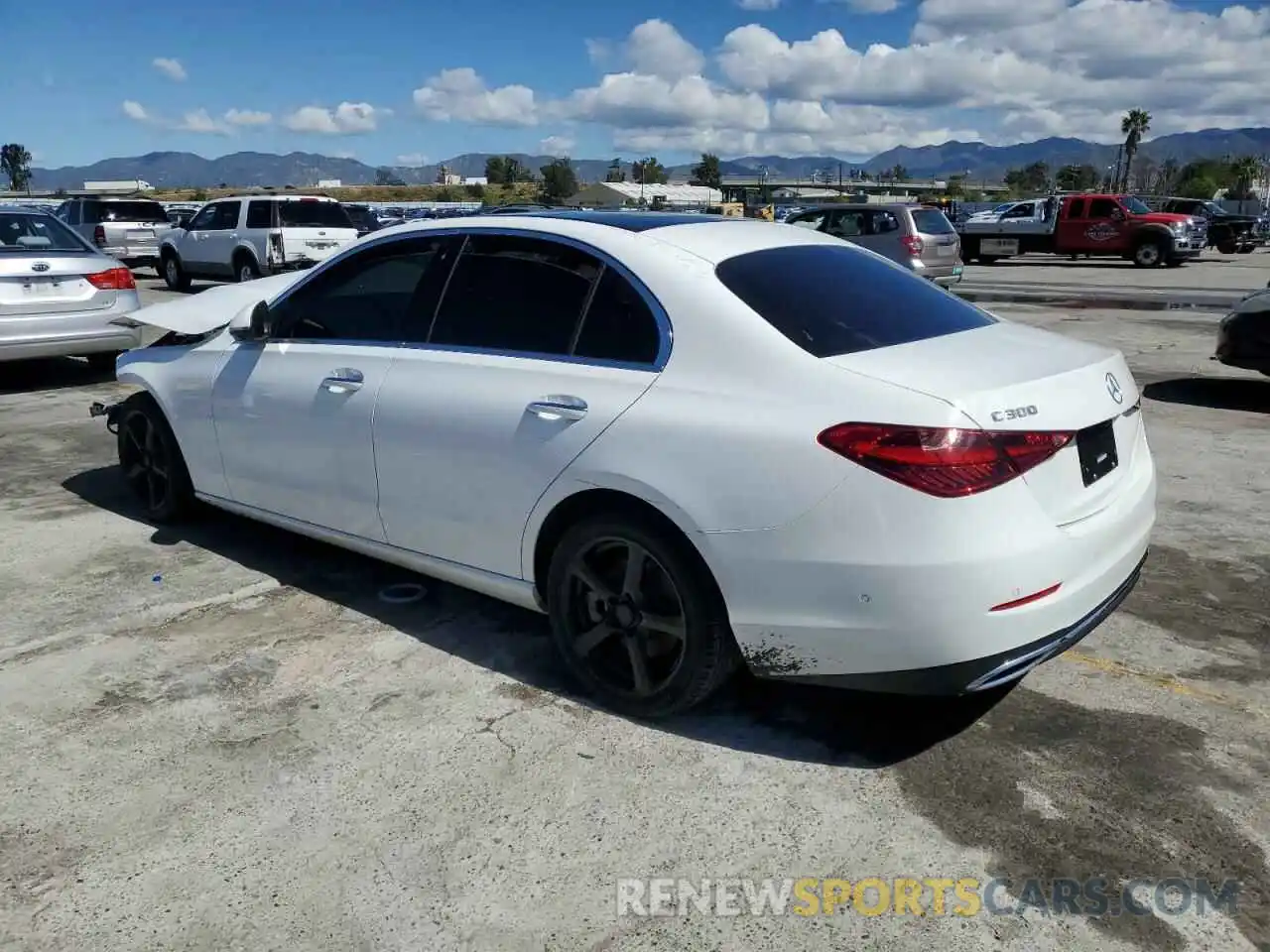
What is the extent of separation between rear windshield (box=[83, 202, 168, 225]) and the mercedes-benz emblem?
962 inches

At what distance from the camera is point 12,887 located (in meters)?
2.70

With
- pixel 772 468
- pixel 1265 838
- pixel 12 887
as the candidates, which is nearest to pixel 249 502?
pixel 12 887

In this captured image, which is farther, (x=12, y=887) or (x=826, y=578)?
(x=826, y=578)

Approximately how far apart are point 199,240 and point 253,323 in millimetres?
16732

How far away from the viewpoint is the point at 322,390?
4324 millimetres

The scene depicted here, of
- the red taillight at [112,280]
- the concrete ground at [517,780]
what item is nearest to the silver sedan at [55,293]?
the red taillight at [112,280]

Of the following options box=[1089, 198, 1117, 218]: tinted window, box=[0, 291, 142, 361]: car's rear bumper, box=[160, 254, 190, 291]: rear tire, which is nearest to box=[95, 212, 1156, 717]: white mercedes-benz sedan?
box=[0, 291, 142, 361]: car's rear bumper

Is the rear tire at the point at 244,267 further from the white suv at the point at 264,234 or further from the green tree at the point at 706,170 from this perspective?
the green tree at the point at 706,170

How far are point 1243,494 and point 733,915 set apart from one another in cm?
485

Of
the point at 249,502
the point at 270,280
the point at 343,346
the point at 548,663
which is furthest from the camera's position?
the point at 270,280

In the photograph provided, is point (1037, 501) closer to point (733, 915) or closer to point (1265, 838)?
point (1265, 838)

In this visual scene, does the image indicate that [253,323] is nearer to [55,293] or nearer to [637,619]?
[637,619]

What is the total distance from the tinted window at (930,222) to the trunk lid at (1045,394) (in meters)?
15.6

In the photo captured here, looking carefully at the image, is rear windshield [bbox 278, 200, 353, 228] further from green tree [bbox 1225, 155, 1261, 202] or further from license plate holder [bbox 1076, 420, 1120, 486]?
green tree [bbox 1225, 155, 1261, 202]
